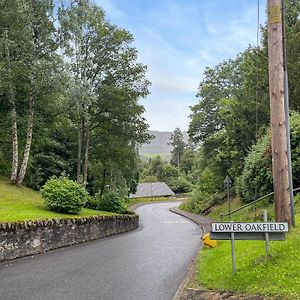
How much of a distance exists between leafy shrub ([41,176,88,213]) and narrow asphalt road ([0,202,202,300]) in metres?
3.67

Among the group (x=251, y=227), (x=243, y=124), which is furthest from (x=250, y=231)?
(x=243, y=124)

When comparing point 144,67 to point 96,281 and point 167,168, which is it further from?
point 167,168

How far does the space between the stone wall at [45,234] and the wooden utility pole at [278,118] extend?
23.8 ft

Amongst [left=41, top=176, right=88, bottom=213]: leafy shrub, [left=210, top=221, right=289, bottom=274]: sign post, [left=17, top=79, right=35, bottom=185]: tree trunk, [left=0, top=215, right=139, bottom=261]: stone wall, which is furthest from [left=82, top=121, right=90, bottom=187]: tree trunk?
[left=210, top=221, right=289, bottom=274]: sign post

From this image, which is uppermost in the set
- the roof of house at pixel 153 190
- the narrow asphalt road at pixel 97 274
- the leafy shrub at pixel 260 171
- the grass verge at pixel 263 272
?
the roof of house at pixel 153 190

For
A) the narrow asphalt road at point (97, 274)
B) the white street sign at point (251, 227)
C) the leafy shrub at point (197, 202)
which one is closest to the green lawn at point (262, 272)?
the white street sign at point (251, 227)

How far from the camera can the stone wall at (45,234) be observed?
35.8 feet

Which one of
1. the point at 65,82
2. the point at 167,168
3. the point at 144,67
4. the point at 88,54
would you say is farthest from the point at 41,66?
the point at 167,168

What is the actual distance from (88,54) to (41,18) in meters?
5.38

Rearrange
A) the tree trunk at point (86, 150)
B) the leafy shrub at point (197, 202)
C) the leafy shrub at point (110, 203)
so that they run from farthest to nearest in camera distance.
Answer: the leafy shrub at point (197, 202) < the tree trunk at point (86, 150) < the leafy shrub at point (110, 203)

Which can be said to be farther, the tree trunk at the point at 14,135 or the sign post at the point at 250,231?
the tree trunk at the point at 14,135

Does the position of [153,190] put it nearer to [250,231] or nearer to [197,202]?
[197,202]

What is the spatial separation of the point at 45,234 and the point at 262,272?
8336 mm

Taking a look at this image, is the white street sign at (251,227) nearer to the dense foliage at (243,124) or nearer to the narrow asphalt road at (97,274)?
the narrow asphalt road at (97,274)
